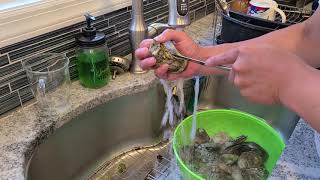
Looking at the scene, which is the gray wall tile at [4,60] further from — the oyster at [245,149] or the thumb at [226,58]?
the oyster at [245,149]

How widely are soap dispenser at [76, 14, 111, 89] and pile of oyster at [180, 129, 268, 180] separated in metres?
0.29

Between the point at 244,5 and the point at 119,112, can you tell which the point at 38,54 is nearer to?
the point at 119,112

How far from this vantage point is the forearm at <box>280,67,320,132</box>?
505 millimetres

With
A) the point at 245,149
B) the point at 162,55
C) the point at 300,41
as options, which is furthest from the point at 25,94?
the point at 300,41

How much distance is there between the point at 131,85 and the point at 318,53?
478 mm

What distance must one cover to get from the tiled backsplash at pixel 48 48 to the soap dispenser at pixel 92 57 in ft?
0.11

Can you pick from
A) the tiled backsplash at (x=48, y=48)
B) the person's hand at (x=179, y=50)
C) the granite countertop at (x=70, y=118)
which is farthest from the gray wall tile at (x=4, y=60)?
the person's hand at (x=179, y=50)

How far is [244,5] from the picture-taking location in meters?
1.23

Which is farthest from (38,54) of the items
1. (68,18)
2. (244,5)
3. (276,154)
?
(244,5)

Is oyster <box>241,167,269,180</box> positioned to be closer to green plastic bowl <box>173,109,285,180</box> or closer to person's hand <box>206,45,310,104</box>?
green plastic bowl <box>173,109,285,180</box>

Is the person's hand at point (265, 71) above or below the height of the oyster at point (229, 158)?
above

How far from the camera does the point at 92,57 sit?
2.83 ft

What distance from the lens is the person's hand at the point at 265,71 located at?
0.53m

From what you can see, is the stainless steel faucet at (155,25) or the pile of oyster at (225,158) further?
the stainless steel faucet at (155,25)
